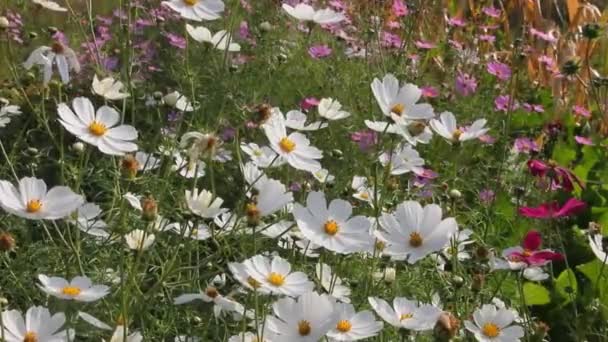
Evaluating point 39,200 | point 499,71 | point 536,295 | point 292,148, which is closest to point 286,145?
point 292,148

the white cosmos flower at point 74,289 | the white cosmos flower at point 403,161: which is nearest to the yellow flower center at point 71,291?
the white cosmos flower at point 74,289

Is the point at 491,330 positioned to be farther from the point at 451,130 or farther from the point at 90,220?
the point at 90,220

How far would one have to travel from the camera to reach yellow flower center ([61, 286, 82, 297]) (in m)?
1.32

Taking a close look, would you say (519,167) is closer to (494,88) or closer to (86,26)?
(494,88)

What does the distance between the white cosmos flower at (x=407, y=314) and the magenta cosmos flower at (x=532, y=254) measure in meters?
0.28

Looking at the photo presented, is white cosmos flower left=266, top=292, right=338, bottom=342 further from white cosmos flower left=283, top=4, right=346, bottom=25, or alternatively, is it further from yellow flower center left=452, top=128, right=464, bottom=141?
white cosmos flower left=283, top=4, right=346, bottom=25

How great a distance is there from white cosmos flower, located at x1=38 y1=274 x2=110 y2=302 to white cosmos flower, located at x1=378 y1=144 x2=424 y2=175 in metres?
0.79

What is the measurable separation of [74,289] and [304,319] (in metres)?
0.29

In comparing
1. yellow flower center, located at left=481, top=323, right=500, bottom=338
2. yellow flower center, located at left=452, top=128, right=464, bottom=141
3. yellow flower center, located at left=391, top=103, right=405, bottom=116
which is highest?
yellow flower center, located at left=391, top=103, right=405, bottom=116

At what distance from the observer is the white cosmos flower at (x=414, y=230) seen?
1.47 metres

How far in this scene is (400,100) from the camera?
1812 mm

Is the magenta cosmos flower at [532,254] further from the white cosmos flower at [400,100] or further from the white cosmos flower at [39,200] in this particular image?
the white cosmos flower at [39,200]

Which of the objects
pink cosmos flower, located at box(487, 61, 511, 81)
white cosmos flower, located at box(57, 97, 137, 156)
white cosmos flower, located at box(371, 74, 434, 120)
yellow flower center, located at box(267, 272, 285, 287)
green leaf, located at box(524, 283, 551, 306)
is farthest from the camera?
pink cosmos flower, located at box(487, 61, 511, 81)

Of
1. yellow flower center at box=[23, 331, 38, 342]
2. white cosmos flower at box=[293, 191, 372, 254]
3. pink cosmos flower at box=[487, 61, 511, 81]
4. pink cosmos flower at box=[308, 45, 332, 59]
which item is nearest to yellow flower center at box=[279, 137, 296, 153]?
white cosmos flower at box=[293, 191, 372, 254]
